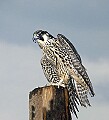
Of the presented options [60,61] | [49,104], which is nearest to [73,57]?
[60,61]

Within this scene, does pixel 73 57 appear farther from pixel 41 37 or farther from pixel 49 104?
pixel 49 104

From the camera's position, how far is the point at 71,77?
10086 millimetres

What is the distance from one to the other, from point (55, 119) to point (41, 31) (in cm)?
693

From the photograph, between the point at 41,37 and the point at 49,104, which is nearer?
the point at 49,104

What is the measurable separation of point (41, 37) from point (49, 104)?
6.68m

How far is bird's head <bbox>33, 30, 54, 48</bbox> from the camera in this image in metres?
10.3

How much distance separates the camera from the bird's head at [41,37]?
10336mm

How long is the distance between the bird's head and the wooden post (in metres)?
6.18

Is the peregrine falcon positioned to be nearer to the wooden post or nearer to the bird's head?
the bird's head

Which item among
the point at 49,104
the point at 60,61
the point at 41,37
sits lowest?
the point at 49,104

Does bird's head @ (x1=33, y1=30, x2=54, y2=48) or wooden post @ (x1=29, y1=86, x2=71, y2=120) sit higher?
bird's head @ (x1=33, y1=30, x2=54, y2=48)

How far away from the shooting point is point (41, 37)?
10.5 m

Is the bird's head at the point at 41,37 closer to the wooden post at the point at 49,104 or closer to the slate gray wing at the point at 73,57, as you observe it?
the slate gray wing at the point at 73,57

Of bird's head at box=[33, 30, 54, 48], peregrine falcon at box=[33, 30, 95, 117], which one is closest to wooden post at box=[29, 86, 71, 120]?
peregrine falcon at box=[33, 30, 95, 117]
